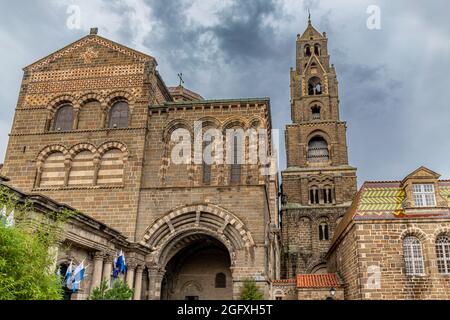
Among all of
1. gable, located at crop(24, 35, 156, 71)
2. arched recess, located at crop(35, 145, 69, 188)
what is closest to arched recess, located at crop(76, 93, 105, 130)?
arched recess, located at crop(35, 145, 69, 188)

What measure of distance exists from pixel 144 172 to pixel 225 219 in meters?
5.88

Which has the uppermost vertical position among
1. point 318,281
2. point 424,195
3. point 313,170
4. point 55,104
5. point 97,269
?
point 313,170

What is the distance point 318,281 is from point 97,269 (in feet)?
52.1

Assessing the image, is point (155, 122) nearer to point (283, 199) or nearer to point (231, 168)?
point (231, 168)

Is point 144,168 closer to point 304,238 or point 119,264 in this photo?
point 119,264

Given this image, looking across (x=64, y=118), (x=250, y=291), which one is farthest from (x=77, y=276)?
(x=64, y=118)

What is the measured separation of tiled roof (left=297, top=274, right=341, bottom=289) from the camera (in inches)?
1078

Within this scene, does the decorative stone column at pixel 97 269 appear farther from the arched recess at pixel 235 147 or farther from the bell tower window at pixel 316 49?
the bell tower window at pixel 316 49

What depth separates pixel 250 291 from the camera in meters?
21.4

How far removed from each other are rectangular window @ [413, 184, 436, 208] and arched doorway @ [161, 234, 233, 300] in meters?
11.7

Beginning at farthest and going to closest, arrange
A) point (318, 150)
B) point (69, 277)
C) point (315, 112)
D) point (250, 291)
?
point (315, 112)
point (318, 150)
point (250, 291)
point (69, 277)

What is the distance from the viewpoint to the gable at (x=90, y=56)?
2794cm
